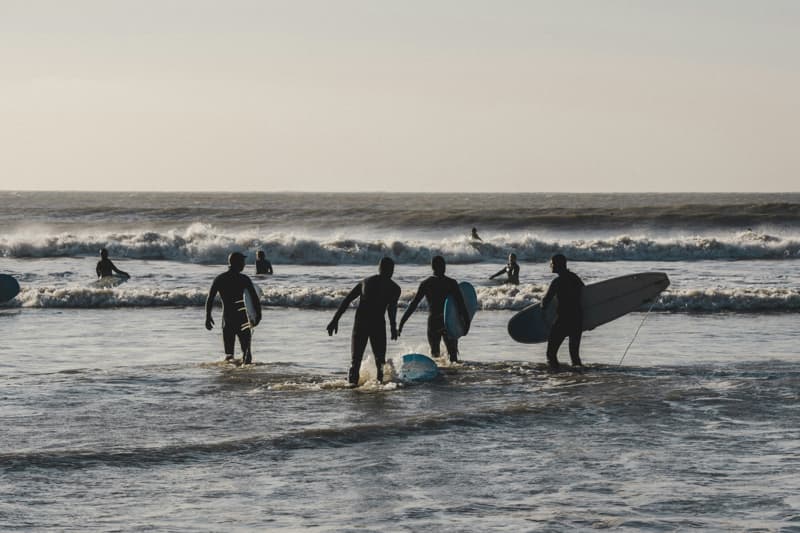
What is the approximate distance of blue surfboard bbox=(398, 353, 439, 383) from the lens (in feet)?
43.7

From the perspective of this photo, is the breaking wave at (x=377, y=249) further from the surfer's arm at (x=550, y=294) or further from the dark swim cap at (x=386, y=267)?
the dark swim cap at (x=386, y=267)

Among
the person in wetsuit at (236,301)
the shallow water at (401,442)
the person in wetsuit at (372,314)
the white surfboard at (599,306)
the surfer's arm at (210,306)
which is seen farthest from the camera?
the white surfboard at (599,306)

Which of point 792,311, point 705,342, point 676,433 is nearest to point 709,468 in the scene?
point 676,433

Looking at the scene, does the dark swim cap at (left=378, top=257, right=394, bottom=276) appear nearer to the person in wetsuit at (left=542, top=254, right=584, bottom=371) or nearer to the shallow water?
the shallow water

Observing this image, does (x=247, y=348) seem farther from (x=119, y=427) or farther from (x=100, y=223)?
(x=100, y=223)

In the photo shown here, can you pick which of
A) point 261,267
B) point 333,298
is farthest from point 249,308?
point 261,267

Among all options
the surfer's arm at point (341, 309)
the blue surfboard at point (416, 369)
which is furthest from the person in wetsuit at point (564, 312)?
the surfer's arm at point (341, 309)

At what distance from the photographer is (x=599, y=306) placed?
16.2 metres

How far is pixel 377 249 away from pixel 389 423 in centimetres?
3115

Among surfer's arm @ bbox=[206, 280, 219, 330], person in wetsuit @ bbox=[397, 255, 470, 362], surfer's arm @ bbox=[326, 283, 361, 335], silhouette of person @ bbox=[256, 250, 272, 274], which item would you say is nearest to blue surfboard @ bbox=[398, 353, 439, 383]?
surfer's arm @ bbox=[326, 283, 361, 335]

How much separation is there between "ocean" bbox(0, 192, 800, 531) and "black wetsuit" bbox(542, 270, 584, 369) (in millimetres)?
285

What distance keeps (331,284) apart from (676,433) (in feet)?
63.5

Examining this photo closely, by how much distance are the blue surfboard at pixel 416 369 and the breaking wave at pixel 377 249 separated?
2693 centimetres

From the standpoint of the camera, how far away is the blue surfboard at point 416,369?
13.3 meters
